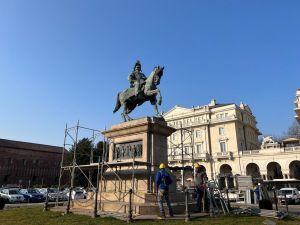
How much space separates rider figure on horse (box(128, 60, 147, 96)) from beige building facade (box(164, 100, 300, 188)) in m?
36.3

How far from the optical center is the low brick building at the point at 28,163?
7981 cm

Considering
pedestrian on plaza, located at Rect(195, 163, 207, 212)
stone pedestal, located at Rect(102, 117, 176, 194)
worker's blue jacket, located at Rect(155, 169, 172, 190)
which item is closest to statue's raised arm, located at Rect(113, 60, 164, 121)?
stone pedestal, located at Rect(102, 117, 176, 194)

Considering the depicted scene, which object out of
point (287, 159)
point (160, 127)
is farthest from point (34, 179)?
point (160, 127)

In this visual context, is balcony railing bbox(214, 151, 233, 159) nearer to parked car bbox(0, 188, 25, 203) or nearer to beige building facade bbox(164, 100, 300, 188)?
beige building facade bbox(164, 100, 300, 188)

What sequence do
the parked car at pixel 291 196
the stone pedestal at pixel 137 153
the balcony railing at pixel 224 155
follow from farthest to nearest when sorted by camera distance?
the balcony railing at pixel 224 155, the parked car at pixel 291 196, the stone pedestal at pixel 137 153

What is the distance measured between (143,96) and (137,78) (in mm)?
1200

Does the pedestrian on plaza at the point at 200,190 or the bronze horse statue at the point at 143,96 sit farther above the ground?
the bronze horse statue at the point at 143,96

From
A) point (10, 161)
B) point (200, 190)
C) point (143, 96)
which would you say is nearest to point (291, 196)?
point (200, 190)

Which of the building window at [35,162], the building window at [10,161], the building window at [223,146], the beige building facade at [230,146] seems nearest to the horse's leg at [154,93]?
the beige building facade at [230,146]

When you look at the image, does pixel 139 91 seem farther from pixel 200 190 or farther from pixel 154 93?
pixel 200 190

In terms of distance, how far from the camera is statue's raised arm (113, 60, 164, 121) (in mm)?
14531

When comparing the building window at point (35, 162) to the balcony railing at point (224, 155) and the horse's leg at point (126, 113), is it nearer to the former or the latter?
the balcony railing at point (224, 155)

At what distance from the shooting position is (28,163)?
8462 centimetres

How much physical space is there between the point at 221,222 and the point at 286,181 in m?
31.5
